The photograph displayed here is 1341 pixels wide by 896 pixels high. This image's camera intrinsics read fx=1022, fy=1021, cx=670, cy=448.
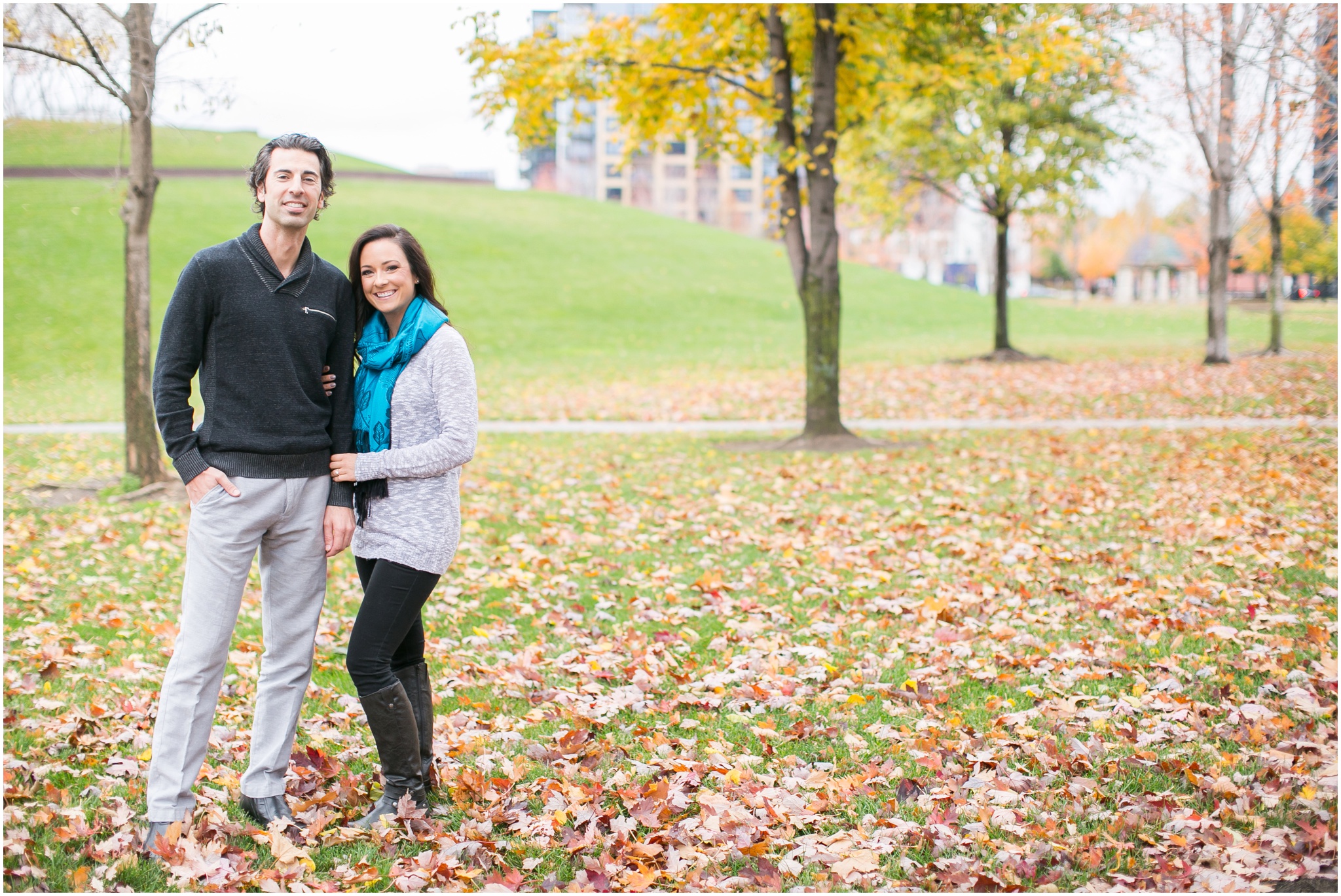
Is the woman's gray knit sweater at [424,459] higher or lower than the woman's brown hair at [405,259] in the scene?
lower

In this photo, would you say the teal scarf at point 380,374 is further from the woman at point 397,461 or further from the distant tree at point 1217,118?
the distant tree at point 1217,118

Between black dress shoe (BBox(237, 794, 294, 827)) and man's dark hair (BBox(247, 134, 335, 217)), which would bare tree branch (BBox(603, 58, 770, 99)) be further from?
black dress shoe (BBox(237, 794, 294, 827))

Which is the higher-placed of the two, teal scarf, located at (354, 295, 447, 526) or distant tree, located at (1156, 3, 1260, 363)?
distant tree, located at (1156, 3, 1260, 363)

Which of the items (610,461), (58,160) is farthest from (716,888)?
(58,160)

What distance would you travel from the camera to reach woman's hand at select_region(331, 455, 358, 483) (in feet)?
12.1

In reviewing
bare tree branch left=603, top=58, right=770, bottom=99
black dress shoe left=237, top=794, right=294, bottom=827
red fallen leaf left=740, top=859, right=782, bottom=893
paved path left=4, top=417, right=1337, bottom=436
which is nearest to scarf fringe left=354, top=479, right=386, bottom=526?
black dress shoe left=237, top=794, right=294, bottom=827

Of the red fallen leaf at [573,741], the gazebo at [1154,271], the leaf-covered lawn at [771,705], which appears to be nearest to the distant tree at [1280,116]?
the leaf-covered lawn at [771,705]

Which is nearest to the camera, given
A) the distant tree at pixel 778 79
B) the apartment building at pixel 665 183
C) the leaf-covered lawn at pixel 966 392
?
the distant tree at pixel 778 79

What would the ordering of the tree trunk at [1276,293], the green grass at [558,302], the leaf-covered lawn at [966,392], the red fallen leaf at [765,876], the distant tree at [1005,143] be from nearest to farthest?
the red fallen leaf at [765,876] < the leaf-covered lawn at [966,392] < the distant tree at [1005,143] < the tree trunk at [1276,293] < the green grass at [558,302]

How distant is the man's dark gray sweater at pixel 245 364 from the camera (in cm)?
349

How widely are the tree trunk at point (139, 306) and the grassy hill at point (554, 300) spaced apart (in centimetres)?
943

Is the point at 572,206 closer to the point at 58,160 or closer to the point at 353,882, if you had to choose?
the point at 58,160

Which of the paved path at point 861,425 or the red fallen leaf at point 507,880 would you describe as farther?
the paved path at point 861,425

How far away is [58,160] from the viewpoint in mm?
50375
